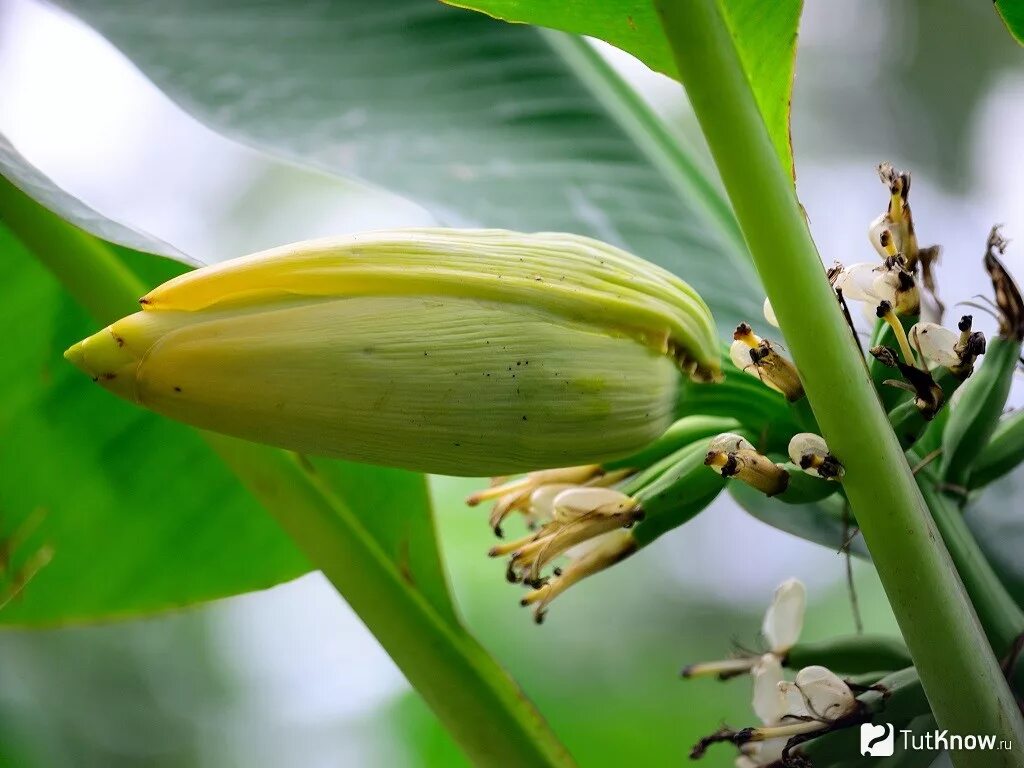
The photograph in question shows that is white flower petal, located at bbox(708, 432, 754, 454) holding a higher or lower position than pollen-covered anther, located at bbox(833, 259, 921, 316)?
lower

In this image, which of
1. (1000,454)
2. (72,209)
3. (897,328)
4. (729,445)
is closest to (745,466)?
(729,445)

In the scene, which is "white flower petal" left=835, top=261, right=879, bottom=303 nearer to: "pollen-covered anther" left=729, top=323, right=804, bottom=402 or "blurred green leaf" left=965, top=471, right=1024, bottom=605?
"pollen-covered anther" left=729, top=323, right=804, bottom=402

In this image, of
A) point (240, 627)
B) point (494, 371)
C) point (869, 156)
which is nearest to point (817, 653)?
point (494, 371)

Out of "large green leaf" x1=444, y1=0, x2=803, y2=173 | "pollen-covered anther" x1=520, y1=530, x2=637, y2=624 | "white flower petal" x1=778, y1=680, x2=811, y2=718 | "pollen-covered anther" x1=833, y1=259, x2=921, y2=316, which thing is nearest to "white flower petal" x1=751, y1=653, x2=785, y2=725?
"white flower petal" x1=778, y1=680, x2=811, y2=718

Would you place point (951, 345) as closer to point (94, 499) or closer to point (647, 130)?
point (647, 130)

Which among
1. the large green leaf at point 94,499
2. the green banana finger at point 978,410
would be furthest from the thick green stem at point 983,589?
the large green leaf at point 94,499

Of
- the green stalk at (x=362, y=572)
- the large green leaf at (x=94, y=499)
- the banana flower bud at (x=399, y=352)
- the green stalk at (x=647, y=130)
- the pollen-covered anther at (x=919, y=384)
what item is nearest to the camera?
the banana flower bud at (x=399, y=352)

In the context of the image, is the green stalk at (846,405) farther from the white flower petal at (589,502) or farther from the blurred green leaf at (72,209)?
the blurred green leaf at (72,209)
